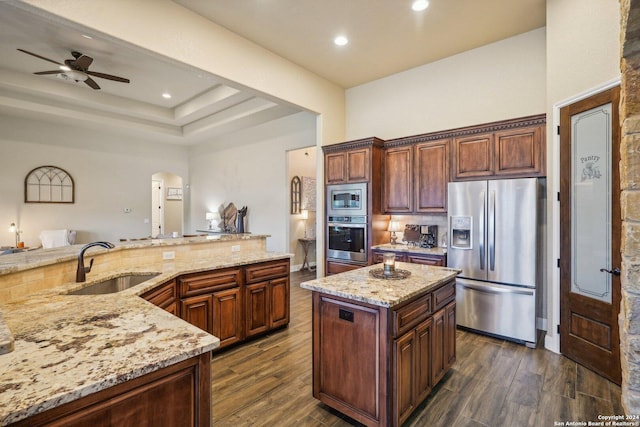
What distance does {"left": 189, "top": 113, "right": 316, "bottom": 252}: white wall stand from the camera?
6.64m

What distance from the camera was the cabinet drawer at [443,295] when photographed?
89.5 inches

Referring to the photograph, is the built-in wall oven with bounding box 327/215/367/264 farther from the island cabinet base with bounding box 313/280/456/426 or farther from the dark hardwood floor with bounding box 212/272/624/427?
the island cabinet base with bounding box 313/280/456/426

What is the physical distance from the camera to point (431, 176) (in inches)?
163

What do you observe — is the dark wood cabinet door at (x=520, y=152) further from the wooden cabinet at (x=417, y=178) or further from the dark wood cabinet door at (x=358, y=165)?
the dark wood cabinet door at (x=358, y=165)

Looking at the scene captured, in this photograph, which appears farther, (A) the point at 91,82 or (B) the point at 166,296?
(A) the point at 91,82

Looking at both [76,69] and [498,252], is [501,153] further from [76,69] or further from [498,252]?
[76,69]

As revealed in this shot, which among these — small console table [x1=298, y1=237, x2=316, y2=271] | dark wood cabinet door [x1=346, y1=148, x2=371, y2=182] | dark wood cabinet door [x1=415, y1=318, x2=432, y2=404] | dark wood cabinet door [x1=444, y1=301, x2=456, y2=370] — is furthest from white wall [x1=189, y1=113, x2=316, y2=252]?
dark wood cabinet door [x1=415, y1=318, x2=432, y2=404]

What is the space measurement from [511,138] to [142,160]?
8937mm

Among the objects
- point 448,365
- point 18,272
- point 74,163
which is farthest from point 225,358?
point 74,163

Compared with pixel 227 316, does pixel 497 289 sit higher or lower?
higher

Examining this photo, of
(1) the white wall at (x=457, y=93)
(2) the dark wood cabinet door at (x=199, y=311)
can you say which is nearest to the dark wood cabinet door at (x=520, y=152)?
(1) the white wall at (x=457, y=93)

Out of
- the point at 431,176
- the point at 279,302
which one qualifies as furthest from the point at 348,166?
the point at 279,302

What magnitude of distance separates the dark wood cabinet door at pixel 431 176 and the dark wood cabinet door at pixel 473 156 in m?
0.13

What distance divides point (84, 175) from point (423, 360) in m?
8.78
